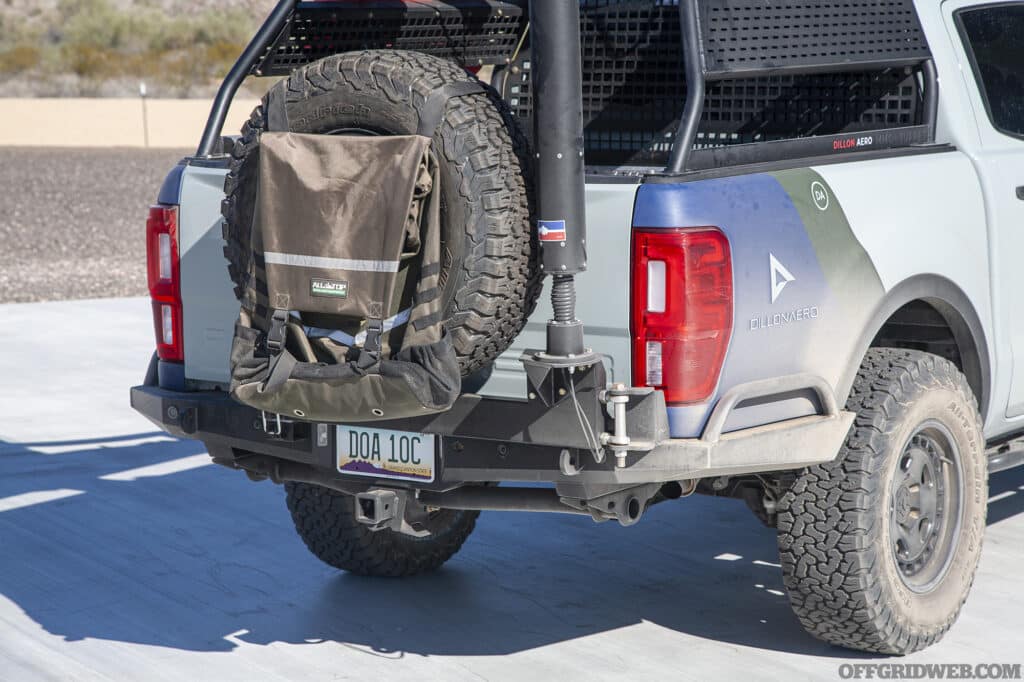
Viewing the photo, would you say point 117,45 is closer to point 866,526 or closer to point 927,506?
point 927,506

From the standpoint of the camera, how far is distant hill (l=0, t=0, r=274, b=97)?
54344mm

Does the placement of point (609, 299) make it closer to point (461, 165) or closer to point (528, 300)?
point (528, 300)

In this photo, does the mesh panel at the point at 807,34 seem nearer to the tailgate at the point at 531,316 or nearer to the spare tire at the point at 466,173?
the tailgate at the point at 531,316

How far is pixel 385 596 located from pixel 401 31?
2089 mm

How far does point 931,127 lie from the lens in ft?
16.5

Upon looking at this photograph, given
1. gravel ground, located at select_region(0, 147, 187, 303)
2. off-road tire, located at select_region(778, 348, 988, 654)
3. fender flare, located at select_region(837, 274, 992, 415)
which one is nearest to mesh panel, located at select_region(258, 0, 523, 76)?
fender flare, located at select_region(837, 274, 992, 415)

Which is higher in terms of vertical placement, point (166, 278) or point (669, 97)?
point (669, 97)

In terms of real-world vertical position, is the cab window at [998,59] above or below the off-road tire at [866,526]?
above

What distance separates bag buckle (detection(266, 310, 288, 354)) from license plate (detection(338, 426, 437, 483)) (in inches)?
15.6

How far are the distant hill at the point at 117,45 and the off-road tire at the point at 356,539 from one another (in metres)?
50.1

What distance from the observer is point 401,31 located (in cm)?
564

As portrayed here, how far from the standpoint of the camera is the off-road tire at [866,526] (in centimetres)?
441

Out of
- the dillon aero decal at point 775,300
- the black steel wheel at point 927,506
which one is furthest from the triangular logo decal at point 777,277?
the black steel wheel at point 927,506

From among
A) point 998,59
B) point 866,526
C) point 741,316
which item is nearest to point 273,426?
point 741,316
